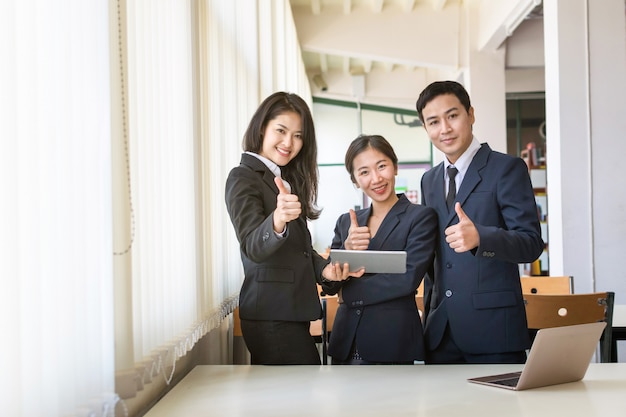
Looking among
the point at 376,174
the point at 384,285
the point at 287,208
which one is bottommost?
the point at 384,285

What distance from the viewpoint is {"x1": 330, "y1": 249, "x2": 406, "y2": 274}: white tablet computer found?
200 cm

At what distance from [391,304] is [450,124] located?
0.68 meters

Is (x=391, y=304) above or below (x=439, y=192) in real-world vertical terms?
below

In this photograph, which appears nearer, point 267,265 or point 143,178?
point 143,178

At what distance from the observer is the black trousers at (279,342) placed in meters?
2.12

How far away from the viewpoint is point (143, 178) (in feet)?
5.02

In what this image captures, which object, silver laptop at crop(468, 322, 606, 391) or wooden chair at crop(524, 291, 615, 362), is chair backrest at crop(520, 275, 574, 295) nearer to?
wooden chair at crop(524, 291, 615, 362)

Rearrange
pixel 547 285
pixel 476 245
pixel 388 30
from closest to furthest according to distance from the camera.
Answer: pixel 476 245
pixel 547 285
pixel 388 30

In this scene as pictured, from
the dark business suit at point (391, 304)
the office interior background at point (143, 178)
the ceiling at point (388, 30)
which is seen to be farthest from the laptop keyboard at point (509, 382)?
the ceiling at point (388, 30)

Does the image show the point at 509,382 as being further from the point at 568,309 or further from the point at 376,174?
the point at 568,309

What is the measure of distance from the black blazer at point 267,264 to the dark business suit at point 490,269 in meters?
0.47

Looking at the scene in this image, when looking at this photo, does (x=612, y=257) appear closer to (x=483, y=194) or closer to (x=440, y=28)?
(x=483, y=194)

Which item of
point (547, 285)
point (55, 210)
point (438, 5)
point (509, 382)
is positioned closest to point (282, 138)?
point (509, 382)

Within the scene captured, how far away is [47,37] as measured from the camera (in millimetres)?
1028
